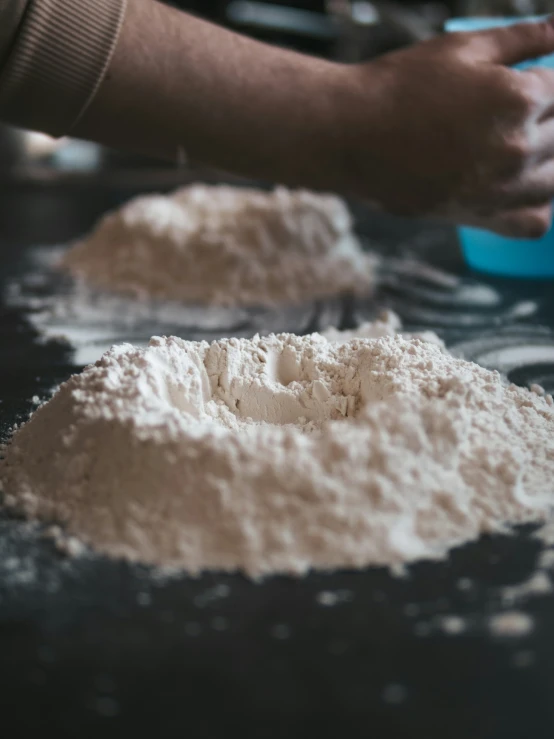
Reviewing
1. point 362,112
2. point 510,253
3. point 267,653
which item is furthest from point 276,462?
point 510,253

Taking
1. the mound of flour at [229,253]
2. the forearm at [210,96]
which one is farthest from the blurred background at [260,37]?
the forearm at [210,96]

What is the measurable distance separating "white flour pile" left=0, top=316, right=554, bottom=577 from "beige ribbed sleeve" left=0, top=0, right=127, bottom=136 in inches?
11.1

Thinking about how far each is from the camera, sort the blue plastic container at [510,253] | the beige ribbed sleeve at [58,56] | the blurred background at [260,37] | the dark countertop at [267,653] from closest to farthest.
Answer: the dark countertop at [267,653], the beige ribbed sleeve at [58,56], the blue plastic container at [510,253], the blurred background at [260,37]

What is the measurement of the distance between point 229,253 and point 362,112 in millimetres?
315

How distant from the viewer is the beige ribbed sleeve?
663mm

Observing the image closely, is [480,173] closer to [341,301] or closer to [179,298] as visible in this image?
[341,301]

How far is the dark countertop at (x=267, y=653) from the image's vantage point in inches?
12.1

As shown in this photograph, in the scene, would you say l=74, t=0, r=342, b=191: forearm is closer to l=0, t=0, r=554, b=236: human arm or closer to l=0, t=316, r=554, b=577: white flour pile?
l=0, t=0, r=554, b=236: human arm

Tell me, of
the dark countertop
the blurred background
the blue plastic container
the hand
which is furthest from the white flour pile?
the blurred background

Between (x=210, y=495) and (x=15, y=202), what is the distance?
1.24 meters

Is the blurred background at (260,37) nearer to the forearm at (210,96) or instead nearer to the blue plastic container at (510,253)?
the blue plastic container at (510,253)

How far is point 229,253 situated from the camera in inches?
39.4

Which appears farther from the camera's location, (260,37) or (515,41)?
(260,37)

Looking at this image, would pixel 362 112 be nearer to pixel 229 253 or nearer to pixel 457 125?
pixel 457 125
